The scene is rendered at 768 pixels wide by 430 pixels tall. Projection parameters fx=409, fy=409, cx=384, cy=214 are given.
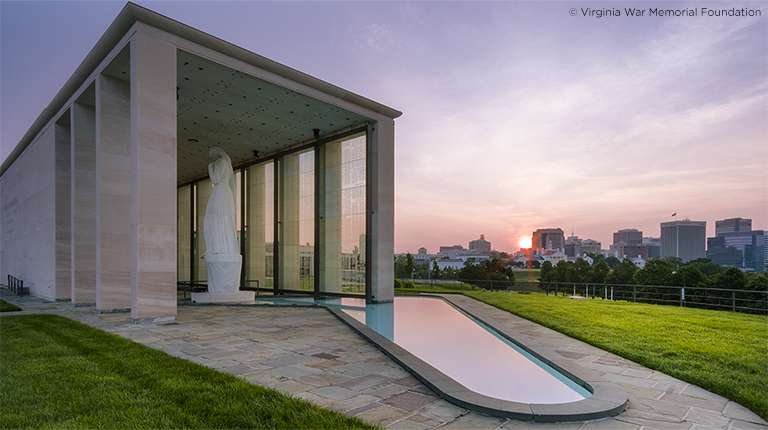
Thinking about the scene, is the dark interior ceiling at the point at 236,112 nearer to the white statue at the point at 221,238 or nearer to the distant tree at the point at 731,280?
the white statue at the point at 221,238

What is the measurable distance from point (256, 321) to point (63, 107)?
1183cm

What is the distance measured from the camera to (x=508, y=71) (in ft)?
45.1

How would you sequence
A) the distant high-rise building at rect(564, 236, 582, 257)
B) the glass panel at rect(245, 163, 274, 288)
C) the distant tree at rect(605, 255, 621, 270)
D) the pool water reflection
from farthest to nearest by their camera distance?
the distant high-rise building at rect(564, 236, 582, 257), the distant tree at rect(605, 255, 621, 270), the glass panel at rect(245, 163, 274, 288), the pool water reflection

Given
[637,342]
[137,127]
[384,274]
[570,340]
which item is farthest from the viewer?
[384,274]

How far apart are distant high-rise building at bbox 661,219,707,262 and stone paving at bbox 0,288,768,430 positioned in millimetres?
64215

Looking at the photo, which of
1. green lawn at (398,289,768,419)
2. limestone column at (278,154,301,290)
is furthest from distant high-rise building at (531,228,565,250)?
green lawn at (398,289,768,419)

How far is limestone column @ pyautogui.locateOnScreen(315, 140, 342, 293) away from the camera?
17.3 m

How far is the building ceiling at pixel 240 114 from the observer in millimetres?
12688

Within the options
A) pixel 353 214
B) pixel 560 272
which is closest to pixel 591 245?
pixel 560 272

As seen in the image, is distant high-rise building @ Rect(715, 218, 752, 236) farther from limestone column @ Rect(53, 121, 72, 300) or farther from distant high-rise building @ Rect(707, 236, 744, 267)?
limestone column @ Rect(53, 121, 72, 300)

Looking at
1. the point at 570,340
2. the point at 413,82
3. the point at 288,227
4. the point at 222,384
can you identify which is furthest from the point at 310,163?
the point at 222,384

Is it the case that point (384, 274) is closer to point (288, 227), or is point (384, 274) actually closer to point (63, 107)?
point (288, 227)

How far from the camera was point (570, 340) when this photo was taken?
764 cm

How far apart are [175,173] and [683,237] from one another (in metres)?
76.9
